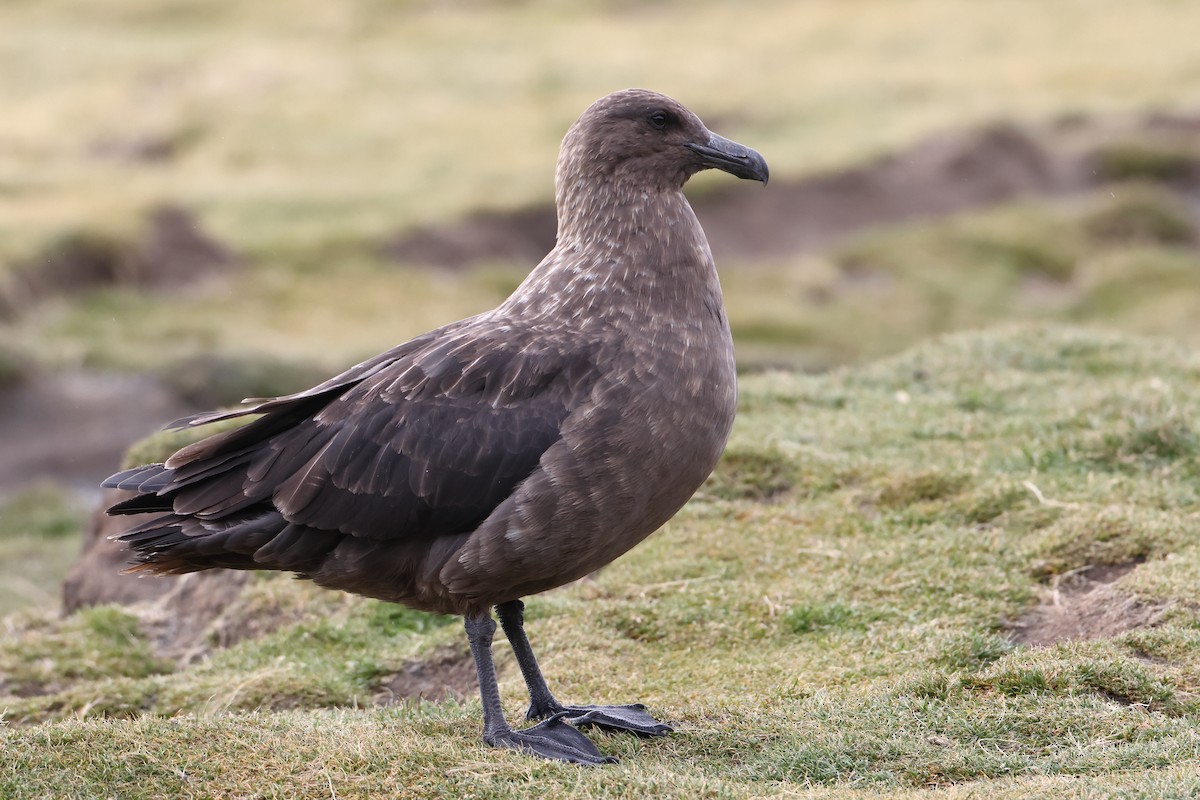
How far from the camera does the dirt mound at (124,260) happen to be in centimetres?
2047

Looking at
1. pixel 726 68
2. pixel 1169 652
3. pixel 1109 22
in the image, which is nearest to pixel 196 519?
pixel 1169 652

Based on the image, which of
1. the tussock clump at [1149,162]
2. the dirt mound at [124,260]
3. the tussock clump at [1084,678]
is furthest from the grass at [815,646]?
the tussock clump at [1149,162]

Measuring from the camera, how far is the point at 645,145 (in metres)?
6.29

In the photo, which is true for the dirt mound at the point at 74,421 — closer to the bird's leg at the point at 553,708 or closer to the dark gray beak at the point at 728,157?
the bird's leg at the point at 553,708

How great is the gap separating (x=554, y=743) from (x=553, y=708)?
428mm

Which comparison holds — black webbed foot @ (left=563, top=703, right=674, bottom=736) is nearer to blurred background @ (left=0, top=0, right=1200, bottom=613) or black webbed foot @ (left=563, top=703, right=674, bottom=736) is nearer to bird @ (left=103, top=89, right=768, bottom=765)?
bird @ (left=103, top=89, right=768, bottom=765)

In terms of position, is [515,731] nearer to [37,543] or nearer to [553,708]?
[553,708]

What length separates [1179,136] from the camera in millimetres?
29078

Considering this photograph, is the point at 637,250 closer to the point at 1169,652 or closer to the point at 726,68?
the point at 1169,652

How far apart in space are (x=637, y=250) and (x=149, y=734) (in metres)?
2.65

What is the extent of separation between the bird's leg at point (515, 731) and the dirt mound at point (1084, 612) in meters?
2.28

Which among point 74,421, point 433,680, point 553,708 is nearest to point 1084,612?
point 553,708

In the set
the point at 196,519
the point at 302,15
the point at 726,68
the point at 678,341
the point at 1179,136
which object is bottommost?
the point at 196,519

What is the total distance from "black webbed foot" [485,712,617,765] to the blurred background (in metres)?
6.64
